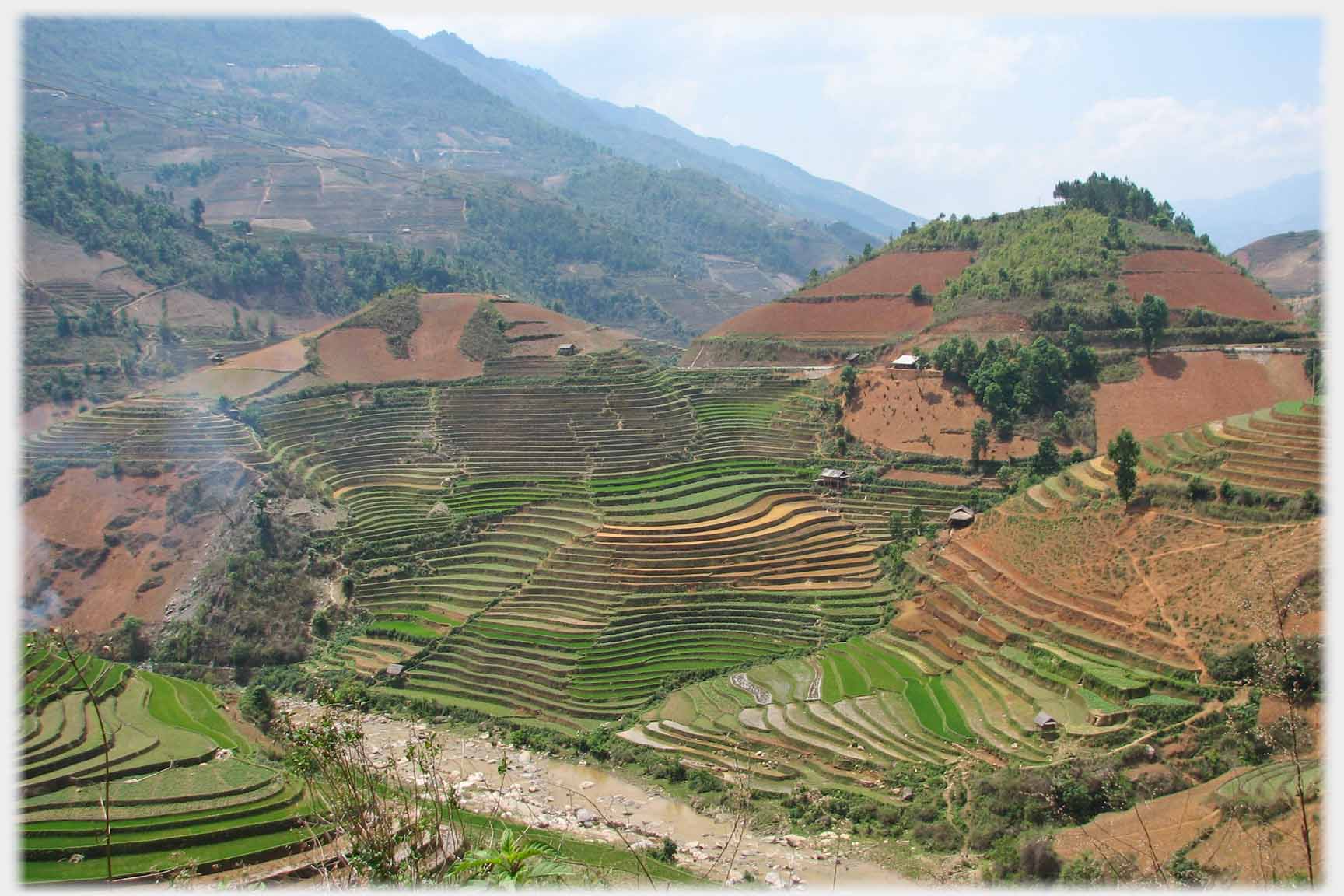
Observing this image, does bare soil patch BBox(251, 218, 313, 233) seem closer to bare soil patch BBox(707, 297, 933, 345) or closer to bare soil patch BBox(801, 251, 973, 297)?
bare soil patch BBox(707, 297, 933, 345)

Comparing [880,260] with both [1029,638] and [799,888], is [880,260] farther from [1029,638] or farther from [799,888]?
[799,888]

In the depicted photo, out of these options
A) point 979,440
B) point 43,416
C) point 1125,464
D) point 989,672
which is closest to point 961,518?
point 979,440

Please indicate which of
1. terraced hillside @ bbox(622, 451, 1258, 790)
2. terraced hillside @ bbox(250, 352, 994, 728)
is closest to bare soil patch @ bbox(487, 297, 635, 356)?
terraced hillside @ bbox(250, 352, 994, 728)

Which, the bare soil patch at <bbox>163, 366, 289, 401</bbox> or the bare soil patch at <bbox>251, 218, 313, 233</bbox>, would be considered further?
the bare soil patch at <bbox>251, 218, 313, 233</bbox>

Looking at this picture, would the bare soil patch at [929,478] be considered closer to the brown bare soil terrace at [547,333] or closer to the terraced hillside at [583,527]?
the terraced hillside at [583,527]

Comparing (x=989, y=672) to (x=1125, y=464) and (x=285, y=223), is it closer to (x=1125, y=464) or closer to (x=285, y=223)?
(x=1125, y=464)
